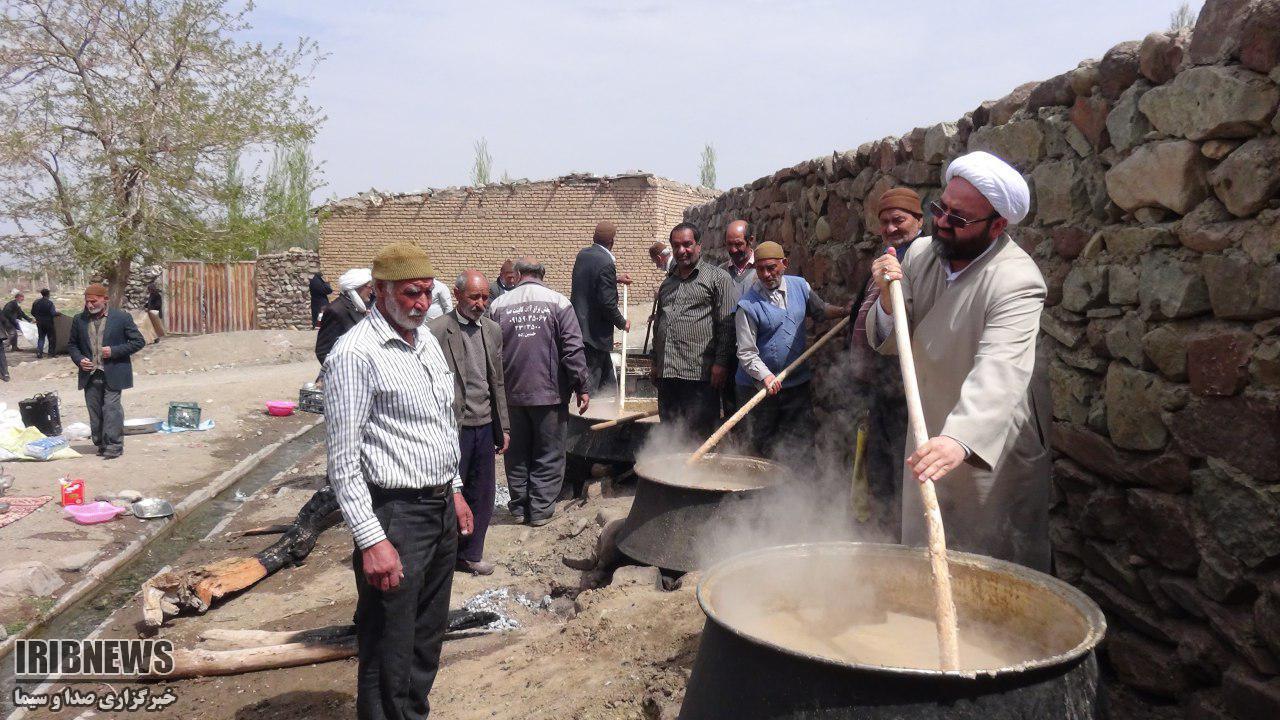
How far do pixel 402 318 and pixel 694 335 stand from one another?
3619mm

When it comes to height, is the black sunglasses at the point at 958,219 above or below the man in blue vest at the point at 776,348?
above

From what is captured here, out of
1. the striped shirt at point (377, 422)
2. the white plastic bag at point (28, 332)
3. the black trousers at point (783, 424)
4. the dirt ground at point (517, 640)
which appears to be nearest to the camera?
the striped shirt at point (377, 422)

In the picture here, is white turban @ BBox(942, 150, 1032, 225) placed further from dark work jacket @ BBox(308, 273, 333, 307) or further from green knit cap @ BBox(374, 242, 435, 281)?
dark work jacket @ BBox(308, 273, 333, 307)

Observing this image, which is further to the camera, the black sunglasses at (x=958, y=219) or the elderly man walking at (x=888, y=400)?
the elderly man walking at (x=888, y=400)

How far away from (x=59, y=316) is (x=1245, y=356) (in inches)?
972

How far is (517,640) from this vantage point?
4.93 metres

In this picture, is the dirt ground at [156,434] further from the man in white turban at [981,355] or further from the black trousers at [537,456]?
the man in white turban at [981,355]

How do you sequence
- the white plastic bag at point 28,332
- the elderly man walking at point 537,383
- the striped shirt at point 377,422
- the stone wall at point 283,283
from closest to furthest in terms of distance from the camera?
the striped shirt at point 377,422
the elderly man walking at point 537,383
the white plastic bag at point 28,332
the stone wall at point 283,283

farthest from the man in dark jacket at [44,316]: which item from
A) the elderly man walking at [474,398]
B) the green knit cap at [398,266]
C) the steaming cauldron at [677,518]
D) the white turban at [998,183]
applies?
the white turban at [998,183]

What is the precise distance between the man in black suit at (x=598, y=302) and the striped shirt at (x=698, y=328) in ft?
6.26

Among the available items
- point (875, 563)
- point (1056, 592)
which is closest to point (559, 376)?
point (875, 563)

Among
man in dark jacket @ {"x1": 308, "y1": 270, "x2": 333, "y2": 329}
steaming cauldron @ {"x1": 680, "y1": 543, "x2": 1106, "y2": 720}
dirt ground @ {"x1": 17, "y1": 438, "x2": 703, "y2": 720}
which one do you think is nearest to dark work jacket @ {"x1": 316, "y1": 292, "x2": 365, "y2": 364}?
dirt ground @ {"x1": 17, "y1": 438, "x2": 703, "y2": 720}

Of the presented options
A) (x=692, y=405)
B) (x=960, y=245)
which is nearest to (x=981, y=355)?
(x=960, y=245)

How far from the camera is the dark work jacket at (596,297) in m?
8.85
